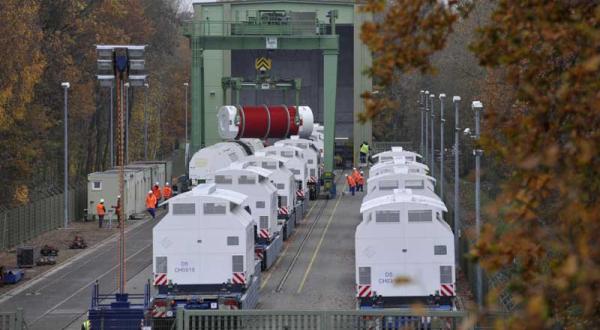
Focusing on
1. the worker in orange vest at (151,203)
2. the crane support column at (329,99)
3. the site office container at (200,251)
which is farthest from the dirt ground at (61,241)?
the crane support column at (329,99)

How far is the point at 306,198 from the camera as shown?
6500 centimetres

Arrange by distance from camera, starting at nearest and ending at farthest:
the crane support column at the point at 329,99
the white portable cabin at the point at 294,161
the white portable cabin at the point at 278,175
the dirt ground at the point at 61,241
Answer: the dirt ground at the point at 61,241
the white portable cabin at the point at 278,175
the white portable cabin at the point at 294,161
the crane support column at the point at 329,99

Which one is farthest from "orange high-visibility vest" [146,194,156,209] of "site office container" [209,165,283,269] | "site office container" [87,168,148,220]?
"site office container" [209,165,283,269]

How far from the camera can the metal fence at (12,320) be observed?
1027 inches

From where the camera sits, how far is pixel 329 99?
246ft

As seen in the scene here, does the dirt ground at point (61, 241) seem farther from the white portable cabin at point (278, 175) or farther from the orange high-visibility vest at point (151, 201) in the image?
the white portable cabin at point (278, 175)

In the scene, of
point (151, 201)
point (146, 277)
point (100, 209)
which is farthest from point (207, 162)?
point (146, 277)

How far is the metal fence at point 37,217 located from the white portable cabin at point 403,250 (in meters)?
23.2

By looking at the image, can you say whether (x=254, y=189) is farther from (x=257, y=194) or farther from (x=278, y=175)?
(x=278, y=175)

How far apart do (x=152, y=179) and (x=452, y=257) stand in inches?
1615

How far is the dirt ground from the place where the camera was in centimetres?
4491

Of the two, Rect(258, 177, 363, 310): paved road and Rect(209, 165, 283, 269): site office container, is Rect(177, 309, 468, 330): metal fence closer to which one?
Rect(258, 177, 363, 310): paved road

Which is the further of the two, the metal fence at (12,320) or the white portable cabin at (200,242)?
the white portable cabin at (200,242)

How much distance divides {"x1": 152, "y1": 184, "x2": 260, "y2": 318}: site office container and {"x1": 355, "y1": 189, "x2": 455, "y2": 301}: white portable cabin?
350 centimetres
